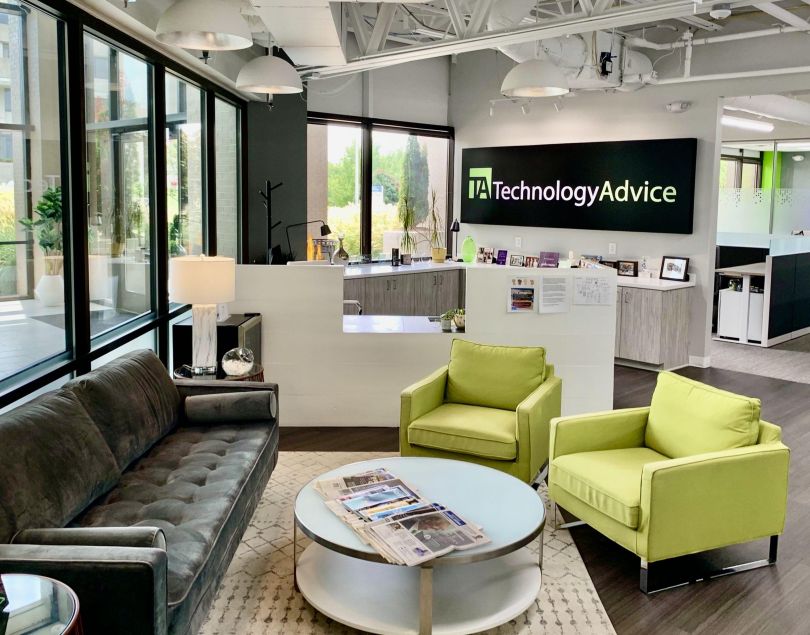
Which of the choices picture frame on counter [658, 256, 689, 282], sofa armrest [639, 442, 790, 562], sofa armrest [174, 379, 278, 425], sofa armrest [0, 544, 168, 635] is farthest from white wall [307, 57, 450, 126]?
sofa armrest [0, 544, 168, 635]

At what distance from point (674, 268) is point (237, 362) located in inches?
198

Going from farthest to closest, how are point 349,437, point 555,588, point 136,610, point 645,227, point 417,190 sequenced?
point 417,190
point 645,227
point 349,437
point 555,588
point 136,610

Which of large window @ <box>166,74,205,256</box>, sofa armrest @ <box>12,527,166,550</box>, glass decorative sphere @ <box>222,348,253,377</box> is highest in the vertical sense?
large window @ <box>166,74,205,256</box>

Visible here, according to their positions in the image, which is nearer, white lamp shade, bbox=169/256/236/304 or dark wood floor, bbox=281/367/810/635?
dark wood floor, bbox=281/367/810/635

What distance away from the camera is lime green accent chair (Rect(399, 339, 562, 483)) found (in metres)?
4.45

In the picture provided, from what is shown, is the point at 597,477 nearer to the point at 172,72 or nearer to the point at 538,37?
the point at 538,37

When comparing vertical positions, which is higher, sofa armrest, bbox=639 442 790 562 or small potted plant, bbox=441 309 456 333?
small potted plant, bbox=441 309 456 333

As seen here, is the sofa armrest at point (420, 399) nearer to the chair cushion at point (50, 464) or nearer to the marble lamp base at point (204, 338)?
the marble lamp base at point (204, 338)

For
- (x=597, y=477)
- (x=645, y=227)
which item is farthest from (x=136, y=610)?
(x=645, y=227)

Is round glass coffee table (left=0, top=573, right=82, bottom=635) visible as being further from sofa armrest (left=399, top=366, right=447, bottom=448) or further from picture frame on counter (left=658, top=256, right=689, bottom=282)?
picture frame on counter (left=658, top=256, right=689, bottom=282)

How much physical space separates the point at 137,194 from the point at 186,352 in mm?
1098

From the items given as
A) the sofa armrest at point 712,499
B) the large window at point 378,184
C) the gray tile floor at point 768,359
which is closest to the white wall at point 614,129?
the large window at point 378,184

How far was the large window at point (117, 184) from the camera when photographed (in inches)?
183

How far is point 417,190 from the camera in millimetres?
10117
